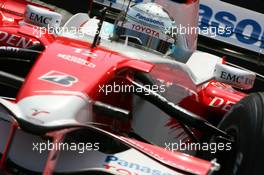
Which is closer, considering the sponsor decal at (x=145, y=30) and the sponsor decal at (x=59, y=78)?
the sponsor decal at (x=59, y=78)

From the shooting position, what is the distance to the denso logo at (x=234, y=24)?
6152 mm

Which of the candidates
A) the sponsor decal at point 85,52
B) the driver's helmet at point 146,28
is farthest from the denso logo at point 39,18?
the sponsor decal at point 85,52

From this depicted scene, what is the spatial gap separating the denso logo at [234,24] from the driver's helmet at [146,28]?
2731 mm

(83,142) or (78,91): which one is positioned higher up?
(78,91)

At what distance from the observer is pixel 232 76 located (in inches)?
143

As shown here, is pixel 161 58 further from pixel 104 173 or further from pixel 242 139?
pixel 104 173

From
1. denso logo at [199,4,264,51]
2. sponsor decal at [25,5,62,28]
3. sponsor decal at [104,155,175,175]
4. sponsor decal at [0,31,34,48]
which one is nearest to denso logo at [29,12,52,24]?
sponsor decal at [25,5,62,28]

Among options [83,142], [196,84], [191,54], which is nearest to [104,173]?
[83,142]

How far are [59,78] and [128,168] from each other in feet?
1.97

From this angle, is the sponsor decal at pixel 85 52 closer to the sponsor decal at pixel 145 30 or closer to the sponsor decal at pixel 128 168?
the sponsor decal at pixel 145 30

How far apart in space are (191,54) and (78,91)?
1771 mm

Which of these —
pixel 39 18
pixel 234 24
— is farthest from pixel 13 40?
pixel 234 24

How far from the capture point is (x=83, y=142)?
8.52 feet

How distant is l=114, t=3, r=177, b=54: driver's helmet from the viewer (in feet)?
11.6
